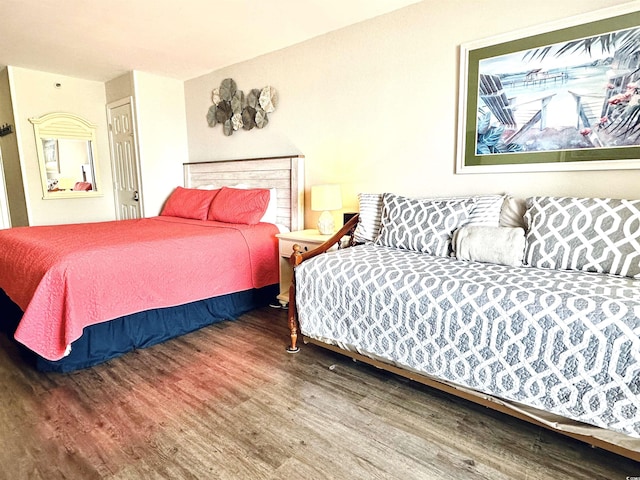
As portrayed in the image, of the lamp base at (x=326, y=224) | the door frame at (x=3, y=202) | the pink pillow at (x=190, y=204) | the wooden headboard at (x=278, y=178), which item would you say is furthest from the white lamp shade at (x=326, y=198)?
the door frame at (x=3, y=202)

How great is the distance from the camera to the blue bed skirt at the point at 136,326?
2188 millimetres

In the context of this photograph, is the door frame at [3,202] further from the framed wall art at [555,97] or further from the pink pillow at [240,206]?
the framed wall art at [555,97]

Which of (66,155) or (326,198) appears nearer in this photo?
(326,198)

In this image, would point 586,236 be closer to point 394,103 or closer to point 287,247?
point 394,103

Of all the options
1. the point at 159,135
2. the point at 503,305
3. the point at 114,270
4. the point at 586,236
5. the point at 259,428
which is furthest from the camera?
the point at 159,135

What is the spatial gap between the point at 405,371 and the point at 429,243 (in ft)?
2.60

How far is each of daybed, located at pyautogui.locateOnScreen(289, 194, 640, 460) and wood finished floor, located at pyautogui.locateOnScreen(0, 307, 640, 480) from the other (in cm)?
14

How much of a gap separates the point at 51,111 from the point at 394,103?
13.3 ft

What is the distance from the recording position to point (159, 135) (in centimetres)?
443

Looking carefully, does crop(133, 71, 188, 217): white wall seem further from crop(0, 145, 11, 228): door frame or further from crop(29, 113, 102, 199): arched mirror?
crop(0, 145, 11, 228): door frame

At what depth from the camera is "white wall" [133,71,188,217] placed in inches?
168

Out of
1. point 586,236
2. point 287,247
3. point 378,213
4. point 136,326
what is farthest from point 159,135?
point 586,236

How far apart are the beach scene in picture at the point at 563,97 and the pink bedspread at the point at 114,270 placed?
2.00m

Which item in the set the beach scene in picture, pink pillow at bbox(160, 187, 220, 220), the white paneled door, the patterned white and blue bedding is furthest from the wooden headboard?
the beach scene in picture
